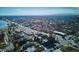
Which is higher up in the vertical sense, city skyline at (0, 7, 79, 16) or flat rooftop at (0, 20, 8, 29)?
city skyline at (0, 7, 79, 16)

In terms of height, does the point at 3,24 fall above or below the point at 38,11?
below

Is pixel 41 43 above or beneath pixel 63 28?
beneath

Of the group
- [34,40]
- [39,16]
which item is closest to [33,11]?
[39,16]

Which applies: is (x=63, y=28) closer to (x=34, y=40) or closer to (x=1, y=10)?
(x=34, y=40)

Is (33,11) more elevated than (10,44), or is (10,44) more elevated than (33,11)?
(33,11)

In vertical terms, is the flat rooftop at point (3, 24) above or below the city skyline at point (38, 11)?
below
